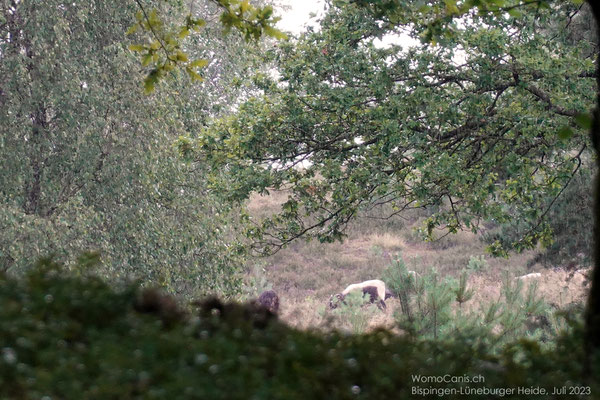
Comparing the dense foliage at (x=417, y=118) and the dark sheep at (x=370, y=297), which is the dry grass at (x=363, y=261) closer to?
the dark sheep at (x=370, y=297)

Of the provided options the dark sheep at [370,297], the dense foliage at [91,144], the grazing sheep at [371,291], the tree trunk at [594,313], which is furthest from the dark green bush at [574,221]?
the tree trunk at [594,313]

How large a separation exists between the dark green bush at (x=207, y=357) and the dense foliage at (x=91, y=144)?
953cm

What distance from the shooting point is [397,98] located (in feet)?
29.1

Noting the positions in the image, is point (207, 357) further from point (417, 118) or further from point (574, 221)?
point (574, 221)

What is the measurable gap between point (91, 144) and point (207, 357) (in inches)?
446

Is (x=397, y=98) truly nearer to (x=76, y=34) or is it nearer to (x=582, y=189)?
(x=582, y=189)

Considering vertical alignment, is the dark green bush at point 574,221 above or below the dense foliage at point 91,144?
below

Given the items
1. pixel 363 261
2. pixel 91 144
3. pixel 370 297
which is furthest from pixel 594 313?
pixel 363 261

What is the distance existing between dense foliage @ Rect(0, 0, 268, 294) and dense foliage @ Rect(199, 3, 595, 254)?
8.79 ft

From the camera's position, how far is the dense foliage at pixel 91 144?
41.3 feet

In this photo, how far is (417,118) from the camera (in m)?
9.19

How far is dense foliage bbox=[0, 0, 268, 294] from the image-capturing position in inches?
496

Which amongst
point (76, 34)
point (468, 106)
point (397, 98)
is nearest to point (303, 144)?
point (397, 98)

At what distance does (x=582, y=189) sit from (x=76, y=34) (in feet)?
33.9
